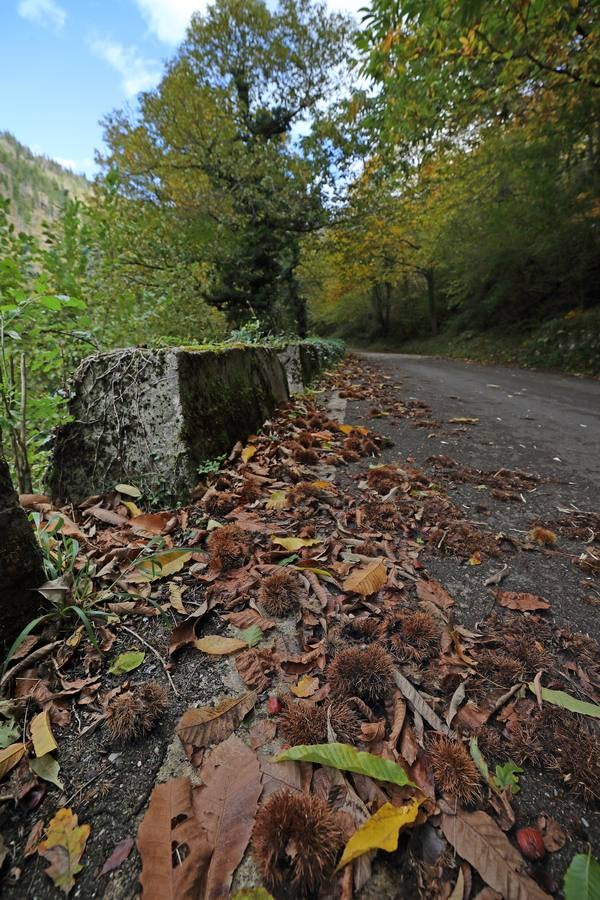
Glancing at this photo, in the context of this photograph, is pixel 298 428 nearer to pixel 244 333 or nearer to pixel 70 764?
pixel 244 333

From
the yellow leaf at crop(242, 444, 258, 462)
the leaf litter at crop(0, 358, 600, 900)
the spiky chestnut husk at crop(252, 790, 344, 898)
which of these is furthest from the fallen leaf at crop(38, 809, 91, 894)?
the yellow leaf at crop(242, 444, 258, 462)

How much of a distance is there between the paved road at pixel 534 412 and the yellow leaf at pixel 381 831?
2.48 metres

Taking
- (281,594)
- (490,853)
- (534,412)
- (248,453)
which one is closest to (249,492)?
(248,453)

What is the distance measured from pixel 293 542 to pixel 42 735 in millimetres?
1019

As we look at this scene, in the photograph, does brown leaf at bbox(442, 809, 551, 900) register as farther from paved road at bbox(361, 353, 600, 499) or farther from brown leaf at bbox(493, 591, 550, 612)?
paved road at bbox(361, 353, 600, 499)

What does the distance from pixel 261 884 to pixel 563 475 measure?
→ 9.82 ft

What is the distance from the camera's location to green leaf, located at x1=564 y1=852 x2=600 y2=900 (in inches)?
26.3

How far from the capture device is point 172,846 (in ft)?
2.42

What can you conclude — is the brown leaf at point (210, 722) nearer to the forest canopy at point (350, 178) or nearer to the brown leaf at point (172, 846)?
the brown leaf at point (172, 846)

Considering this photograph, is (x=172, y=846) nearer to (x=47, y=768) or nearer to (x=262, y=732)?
(x=262, y=732)

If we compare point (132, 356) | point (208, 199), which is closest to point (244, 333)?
point (132, 356)

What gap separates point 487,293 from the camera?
52.7 ft

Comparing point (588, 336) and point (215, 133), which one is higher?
point (215, 133)

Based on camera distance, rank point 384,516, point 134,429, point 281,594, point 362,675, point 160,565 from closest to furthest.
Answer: point 362,675 < point 281,594 < point 160,565 < point 384,516 < point 134,429
